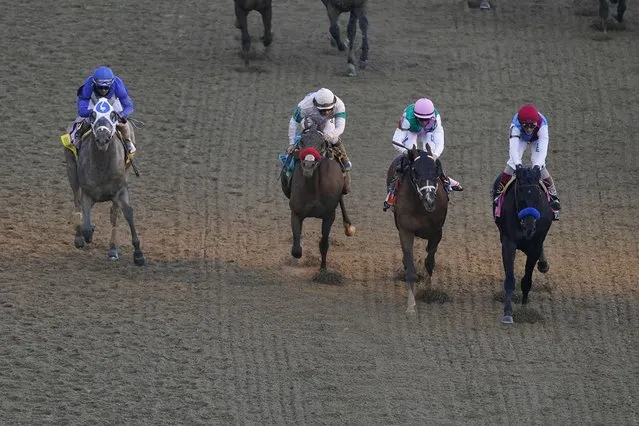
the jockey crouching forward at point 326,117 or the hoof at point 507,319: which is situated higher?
the jockey crouching forward at point 326,117

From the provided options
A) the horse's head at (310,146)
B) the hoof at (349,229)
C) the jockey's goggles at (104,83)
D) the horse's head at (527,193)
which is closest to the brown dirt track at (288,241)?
the hoof at (349,229)

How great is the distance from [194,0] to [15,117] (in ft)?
21.7

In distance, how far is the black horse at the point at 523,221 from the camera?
52.7 feet

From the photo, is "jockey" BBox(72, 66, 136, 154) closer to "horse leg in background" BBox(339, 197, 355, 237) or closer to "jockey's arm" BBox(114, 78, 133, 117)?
"jockey's arm" BBox(114, 78, 133, 117)

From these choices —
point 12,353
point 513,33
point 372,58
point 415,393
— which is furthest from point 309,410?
point 513,33

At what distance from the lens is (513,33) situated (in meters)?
27.2

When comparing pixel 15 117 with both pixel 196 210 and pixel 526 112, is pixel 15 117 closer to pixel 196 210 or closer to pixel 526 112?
pixel 196 210

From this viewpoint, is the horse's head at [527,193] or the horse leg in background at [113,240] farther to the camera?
the horse leg in background at [113,240]

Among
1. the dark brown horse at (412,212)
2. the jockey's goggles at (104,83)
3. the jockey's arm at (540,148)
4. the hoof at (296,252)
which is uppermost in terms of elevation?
the jockey's goggles at (104,83)

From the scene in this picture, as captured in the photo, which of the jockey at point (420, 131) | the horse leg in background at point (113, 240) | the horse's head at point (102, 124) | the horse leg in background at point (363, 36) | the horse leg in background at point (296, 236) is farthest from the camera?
the horse leg in background at point (363, 36)

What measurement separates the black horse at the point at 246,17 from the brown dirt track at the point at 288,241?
42 cm

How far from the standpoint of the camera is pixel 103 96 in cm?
1762

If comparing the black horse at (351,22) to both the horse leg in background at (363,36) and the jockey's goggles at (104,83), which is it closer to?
the horse leg in background at (363,36)

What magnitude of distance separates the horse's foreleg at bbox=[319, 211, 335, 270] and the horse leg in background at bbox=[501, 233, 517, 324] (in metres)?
2.10
